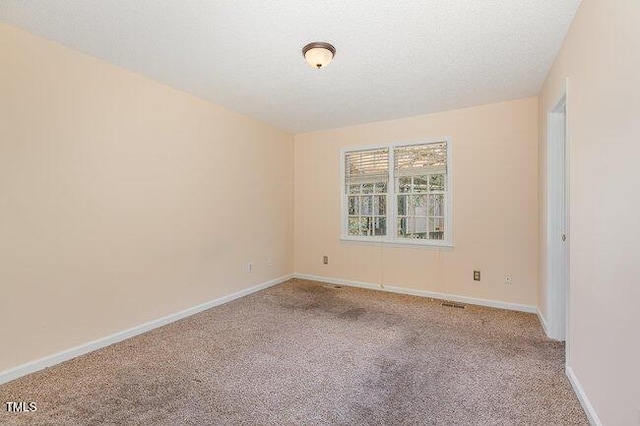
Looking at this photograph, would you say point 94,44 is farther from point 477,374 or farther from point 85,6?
point 477,374

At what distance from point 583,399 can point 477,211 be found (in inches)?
95.1

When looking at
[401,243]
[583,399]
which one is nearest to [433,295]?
[401,243]

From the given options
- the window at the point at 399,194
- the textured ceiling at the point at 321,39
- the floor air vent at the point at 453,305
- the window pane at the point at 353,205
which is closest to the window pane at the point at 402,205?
the window at the point at 399,194

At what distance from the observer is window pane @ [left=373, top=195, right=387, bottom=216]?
182 inches

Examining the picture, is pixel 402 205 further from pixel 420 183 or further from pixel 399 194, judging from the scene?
pixel 420 183

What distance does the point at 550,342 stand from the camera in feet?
9.17

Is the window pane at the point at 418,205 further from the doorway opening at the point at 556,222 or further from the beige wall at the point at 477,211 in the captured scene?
the doorway opening at the point at 556,222

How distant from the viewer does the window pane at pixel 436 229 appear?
166 inches

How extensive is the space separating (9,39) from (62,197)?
1.16 m

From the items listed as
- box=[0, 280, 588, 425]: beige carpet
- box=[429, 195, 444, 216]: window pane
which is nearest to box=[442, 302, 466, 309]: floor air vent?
box=[0, 280, 588, 425]: beige carpet

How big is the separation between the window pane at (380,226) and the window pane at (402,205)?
27 centimetres

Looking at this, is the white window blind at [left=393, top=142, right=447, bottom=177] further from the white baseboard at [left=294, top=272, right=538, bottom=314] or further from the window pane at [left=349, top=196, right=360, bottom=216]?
the white baseboard at [left=294, top=272, right=538, bottom=314]

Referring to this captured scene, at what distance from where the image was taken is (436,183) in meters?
4.25

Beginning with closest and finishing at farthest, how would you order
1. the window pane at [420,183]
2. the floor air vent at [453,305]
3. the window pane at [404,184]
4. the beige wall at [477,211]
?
the beige wall at [477,211]
the floor air vent at [453,305]
the window pane at [420,183]
the window pane at [404,184]
